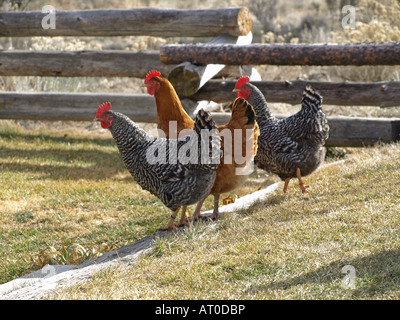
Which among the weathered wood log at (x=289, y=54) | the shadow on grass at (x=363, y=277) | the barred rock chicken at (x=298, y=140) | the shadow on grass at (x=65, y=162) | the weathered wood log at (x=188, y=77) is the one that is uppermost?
the weathered wood log at (x=289, y=54)

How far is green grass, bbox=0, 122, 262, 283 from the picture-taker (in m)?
5.64

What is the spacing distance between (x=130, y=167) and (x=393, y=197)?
2.64 meters

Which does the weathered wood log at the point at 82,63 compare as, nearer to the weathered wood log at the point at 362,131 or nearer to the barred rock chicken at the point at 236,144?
the weathered wood log at the point at 362,131

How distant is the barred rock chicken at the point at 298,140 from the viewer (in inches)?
233

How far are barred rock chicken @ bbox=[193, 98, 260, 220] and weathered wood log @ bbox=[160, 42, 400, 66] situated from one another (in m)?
2.42

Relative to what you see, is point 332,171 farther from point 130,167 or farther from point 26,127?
point 26,127

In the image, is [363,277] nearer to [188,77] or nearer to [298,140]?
[298,140]

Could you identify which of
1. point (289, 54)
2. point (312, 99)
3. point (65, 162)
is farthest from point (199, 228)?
point (65, 162)

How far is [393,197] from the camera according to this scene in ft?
17.2

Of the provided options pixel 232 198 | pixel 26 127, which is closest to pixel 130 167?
pixel 232 198

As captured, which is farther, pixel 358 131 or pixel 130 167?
pixel 358 131

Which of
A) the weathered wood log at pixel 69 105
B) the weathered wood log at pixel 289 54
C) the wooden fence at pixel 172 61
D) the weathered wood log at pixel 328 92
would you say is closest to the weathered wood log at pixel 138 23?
the wooden fence at pixel 172 61

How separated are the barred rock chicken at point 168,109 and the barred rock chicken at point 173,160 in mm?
738

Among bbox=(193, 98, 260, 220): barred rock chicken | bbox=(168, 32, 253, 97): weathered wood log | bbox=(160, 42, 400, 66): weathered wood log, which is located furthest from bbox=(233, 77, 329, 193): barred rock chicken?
bbox=(168, 32, 253, 97): weathered wood log
